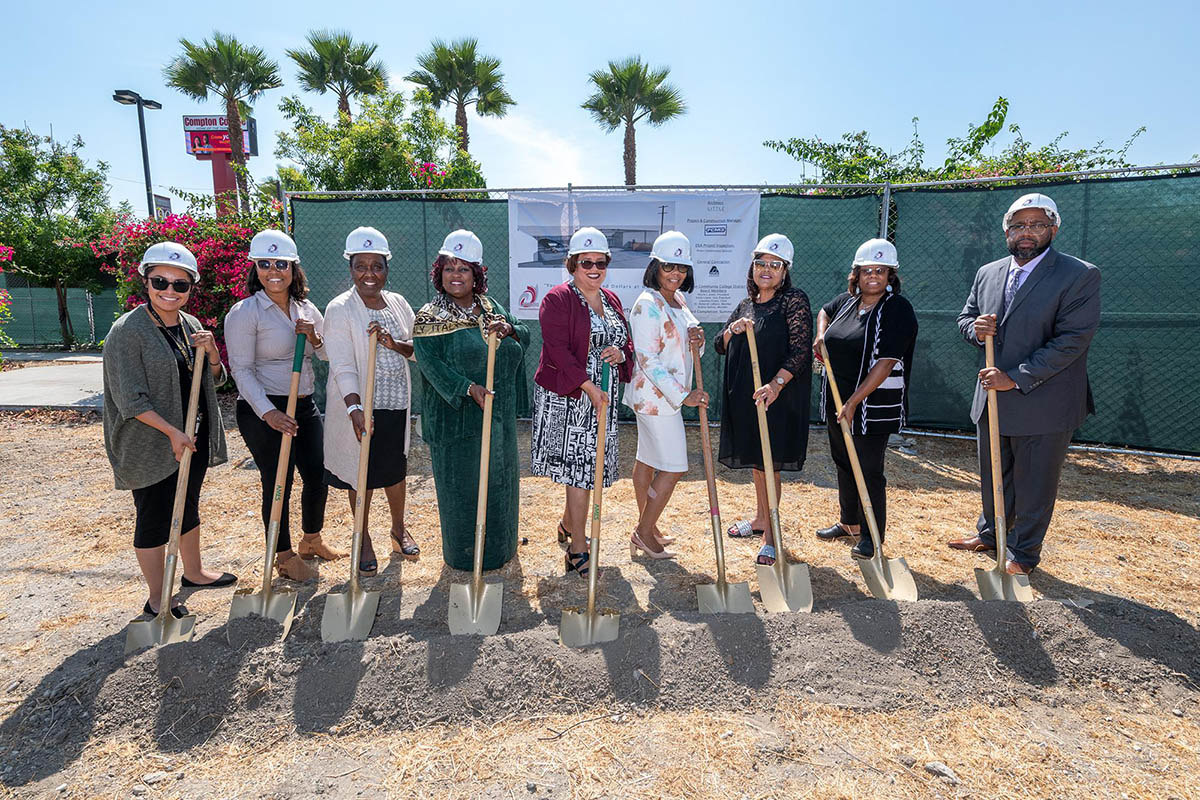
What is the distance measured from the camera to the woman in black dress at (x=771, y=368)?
3.96m

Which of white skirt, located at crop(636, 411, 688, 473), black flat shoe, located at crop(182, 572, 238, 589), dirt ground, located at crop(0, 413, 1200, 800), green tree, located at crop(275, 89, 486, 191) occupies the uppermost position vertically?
green tree, located at crop(275, 89, 486, 191)

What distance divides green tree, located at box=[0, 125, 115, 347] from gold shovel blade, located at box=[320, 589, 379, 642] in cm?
2148

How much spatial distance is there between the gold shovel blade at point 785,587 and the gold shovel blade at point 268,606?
8.02 ft

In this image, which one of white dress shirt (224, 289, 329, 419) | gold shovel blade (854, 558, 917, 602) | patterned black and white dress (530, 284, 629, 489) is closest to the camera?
gold shovel blade (854, 558, 917, 602)

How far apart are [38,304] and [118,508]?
20981 millimetres

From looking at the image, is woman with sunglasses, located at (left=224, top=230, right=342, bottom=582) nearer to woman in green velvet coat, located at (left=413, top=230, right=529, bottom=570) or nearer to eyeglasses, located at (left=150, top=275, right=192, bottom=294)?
eyeglasses, located at (left=150, top=275, right=192, bottom=294)

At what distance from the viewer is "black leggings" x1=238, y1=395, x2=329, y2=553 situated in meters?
3.78

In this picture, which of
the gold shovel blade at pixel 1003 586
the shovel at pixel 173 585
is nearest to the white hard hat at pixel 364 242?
the shovel at pixel 173 585

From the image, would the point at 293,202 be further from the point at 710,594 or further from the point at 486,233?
the point at 710,594

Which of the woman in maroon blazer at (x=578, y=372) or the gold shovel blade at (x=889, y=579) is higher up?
the woman in maroon blazer at (x=578, y=372)

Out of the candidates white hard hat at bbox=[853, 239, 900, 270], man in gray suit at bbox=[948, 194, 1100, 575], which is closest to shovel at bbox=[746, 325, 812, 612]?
white hard hat at bbox=[853, 239, 900, 270]

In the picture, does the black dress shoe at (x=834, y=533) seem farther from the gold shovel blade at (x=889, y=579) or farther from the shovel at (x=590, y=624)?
the shovel at (x=590, y=624)

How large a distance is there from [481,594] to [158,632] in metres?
1.51

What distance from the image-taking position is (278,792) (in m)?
2.35
